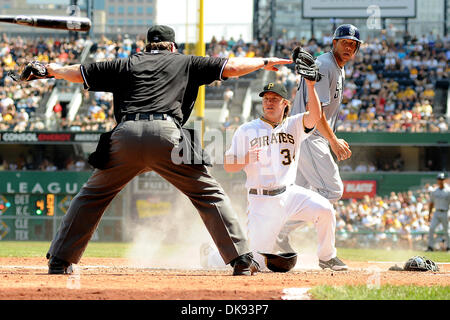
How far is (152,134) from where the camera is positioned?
239 inches

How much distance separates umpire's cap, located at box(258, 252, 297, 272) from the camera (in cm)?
721

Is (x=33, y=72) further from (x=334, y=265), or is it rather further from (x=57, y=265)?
(x=334, y=265)

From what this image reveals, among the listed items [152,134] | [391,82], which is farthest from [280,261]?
[391,82]

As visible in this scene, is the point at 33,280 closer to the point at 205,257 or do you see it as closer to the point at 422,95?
the point at 205,257

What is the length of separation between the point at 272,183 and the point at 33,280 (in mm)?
2506

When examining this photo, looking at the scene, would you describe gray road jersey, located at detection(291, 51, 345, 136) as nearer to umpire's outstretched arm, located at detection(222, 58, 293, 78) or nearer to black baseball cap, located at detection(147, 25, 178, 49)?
umpire's outstretched arm, located at detection(222, 58, 293, 78)

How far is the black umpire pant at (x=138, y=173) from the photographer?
6.09 metres

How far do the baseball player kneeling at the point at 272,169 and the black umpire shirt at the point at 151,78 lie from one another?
1.16 m

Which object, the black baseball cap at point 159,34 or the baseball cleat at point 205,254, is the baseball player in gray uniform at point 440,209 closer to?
the baseball cleat at point 205,254

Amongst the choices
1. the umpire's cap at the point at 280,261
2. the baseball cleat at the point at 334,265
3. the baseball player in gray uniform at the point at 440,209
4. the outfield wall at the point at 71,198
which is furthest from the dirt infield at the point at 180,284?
the outfield wall at the point at 71,198

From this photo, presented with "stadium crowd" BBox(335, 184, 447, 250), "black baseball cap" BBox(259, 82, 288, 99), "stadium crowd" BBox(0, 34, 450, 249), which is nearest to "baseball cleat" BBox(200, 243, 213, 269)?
"black baseball cap" BBox(259, 82, 288, 99)

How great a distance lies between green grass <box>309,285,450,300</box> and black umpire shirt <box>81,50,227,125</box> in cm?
198

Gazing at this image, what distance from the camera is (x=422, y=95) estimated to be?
82.4 ft

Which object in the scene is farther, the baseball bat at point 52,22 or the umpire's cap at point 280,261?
the baseball bat at point 52,22
